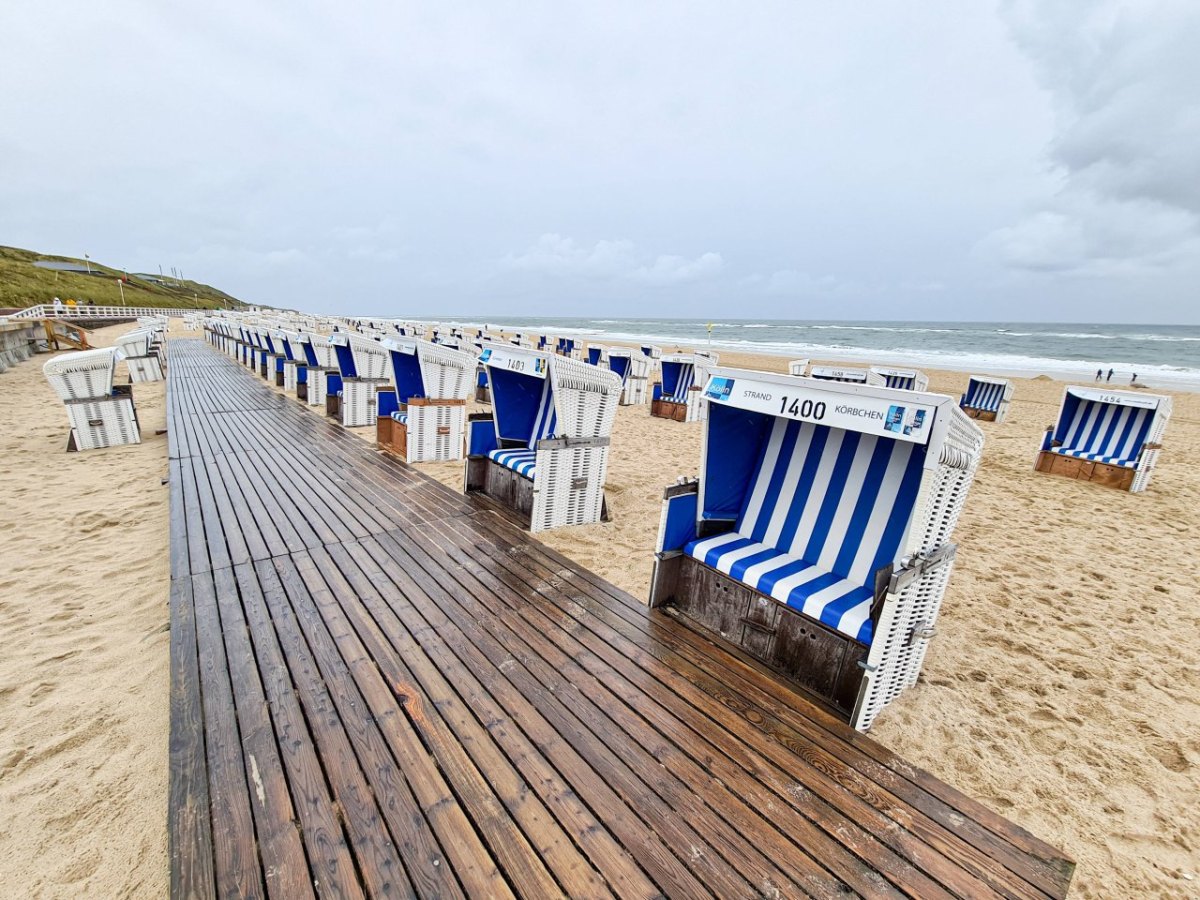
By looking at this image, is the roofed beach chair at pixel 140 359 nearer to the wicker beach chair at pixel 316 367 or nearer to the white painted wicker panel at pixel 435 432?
the wicker beach chair at pixel 316 367

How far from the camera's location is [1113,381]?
888 inches

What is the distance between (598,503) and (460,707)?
2716 mm

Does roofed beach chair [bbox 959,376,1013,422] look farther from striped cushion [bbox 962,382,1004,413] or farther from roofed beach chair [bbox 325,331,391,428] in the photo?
roofed beach chair [bbox 325,331,391,428]

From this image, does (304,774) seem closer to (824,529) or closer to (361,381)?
(824,529)

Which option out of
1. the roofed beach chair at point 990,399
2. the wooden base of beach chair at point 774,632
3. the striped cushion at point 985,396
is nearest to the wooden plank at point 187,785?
the wooden base of beach chair at point 774,632

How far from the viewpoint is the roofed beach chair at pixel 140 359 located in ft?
43.1

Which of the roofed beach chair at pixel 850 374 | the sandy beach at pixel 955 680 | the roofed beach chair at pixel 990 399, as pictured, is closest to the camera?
the sandy beach at pixel 955 680

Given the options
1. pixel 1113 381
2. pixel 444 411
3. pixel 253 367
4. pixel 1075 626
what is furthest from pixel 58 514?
pixel 1113 381

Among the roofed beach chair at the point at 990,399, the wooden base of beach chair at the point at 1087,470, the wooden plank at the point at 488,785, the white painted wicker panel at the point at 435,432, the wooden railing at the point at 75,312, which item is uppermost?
the roofed beach chair at the point at 990,399

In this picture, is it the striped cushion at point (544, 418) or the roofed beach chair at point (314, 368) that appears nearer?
the striped cushion at point (544, 418)

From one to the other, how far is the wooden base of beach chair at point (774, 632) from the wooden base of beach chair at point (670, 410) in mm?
7901

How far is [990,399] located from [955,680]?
40.4 ft

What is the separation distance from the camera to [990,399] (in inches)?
485

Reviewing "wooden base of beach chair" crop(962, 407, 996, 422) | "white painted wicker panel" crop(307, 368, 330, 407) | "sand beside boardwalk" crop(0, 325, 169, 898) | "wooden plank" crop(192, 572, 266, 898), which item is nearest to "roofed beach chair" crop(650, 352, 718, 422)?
"white painted wicker panel" crop(307, 368, 330, 407)
